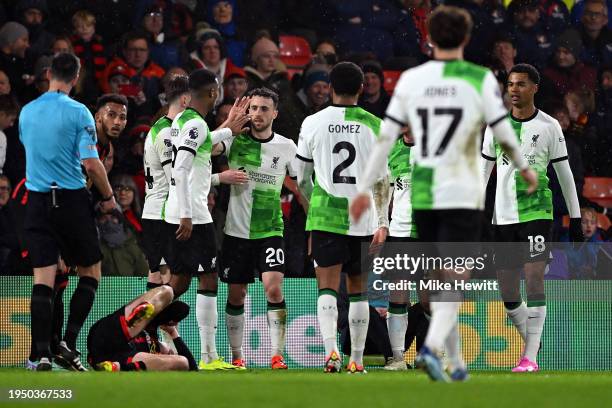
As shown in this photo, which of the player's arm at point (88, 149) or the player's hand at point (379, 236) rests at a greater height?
the player's arm at point (88, 149)

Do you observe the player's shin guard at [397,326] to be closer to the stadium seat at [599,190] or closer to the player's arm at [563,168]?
the player's arm at [563,168]

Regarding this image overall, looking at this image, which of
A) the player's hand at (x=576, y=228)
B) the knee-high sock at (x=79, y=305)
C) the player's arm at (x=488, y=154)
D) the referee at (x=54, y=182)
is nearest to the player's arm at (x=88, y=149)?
the referee at (x=54, y=182)

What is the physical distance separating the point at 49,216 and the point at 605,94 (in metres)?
9.35

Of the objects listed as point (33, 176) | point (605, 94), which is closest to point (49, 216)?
point (33, 176)

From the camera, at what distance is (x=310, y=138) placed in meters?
9.91

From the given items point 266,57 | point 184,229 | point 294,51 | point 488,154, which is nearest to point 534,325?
point 488,154

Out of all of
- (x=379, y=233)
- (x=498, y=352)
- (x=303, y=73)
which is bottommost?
(x=498, y=352)

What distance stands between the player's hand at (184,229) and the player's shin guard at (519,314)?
2917 mm

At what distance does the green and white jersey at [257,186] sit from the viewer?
1105 cm

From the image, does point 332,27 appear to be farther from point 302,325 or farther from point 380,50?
point 302,325

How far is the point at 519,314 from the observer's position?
36.2 ft

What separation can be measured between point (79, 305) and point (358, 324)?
7.31ft

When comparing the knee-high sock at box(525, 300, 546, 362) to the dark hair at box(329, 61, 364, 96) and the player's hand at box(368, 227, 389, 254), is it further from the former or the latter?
the dark hair at box(329, 61, 364, 96)

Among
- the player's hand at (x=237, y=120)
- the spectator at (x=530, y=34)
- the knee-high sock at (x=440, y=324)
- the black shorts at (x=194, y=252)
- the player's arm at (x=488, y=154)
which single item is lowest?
the knee-high sock at (x=440, y=324)
